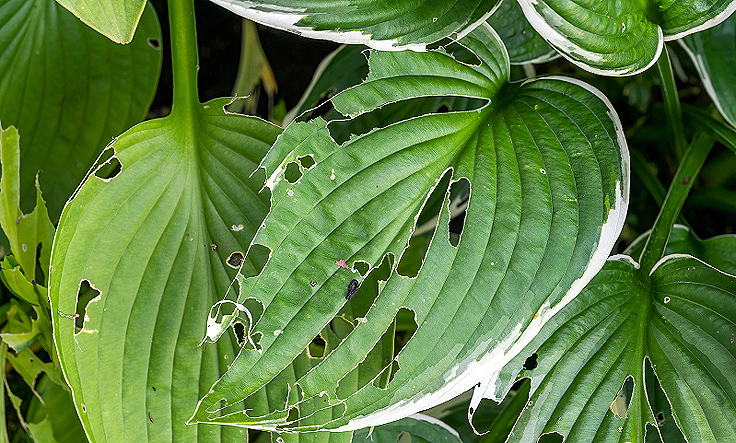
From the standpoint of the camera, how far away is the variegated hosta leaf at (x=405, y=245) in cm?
39

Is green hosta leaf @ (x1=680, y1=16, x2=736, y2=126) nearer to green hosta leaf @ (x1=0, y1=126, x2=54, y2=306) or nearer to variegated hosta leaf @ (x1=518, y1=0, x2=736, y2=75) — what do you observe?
variegated hosta leaf @ (x1=518, y1=0, x2=736, y2=75)

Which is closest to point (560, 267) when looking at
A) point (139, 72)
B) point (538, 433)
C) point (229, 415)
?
point (538, 433)

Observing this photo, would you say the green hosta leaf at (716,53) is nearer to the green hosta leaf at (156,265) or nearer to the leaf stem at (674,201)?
the leaf stem at (674,201)

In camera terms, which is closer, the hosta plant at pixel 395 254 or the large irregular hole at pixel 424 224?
the hosta plant at pixel 395 254

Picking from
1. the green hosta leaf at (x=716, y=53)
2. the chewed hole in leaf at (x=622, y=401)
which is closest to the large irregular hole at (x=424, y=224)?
the chewed hole in leaf at (x=622, y=401)

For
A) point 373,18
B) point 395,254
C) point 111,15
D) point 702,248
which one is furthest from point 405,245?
point 702,248

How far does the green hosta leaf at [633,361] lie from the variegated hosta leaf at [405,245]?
0.32ft

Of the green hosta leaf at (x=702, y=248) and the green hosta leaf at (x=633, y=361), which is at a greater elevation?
the green hosta leaf at (x=702, y=248)

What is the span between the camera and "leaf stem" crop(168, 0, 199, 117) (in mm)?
548

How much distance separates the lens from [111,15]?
1.44 feet

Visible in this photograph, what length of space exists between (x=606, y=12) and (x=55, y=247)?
1.66 ft

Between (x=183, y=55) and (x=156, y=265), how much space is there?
0.74ft

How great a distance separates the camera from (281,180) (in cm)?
41

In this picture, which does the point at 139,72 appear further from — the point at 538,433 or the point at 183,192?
the point at 538,433
